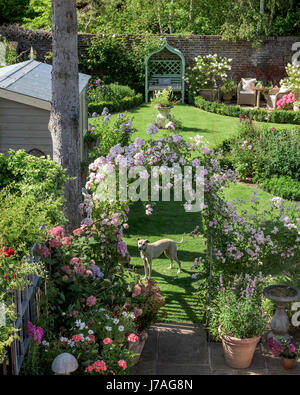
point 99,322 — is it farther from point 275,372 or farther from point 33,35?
point 33,35

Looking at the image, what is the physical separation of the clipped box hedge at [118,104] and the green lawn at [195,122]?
0.25 m

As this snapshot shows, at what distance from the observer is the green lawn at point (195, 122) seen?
53.4ft

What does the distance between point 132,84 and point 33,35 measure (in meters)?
4.05

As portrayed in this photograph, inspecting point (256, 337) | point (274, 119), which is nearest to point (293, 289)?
point (256, 337)

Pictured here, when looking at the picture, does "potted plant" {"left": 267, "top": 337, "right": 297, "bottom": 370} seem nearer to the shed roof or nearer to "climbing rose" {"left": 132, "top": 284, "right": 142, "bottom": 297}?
"climbing rose" {"left": 132, "top": 284, "right": 142, "bottom": 297}

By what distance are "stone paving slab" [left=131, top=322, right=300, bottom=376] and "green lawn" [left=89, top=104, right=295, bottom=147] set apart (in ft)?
29.1

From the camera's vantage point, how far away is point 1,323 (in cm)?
419

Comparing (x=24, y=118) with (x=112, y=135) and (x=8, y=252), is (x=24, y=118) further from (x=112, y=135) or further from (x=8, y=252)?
(x=8, y=252)

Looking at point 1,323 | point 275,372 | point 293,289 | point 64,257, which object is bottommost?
point 275,372

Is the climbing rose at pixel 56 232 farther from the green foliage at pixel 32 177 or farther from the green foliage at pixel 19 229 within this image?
the green foliage at pixel 19 229

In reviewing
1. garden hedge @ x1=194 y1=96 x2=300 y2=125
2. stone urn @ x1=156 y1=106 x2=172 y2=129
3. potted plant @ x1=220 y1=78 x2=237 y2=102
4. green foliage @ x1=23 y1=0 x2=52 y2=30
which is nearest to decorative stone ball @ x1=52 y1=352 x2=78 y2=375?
stone urn @ x1=156 y1=106 x2=172 y2=129

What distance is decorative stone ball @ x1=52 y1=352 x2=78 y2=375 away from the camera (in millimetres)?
4695

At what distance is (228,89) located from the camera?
20656 millimetres

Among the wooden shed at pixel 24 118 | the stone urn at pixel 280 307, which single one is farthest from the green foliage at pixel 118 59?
the stone urn at pixel 280 307
